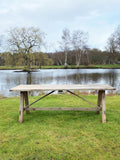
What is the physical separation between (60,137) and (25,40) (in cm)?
2776

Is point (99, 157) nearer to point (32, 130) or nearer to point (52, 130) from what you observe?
point (52, 130)

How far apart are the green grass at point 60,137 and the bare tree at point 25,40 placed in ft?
83.5

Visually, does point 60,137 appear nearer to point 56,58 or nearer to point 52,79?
point 52,79

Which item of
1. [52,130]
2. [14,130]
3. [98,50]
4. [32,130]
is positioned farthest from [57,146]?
[98,50]

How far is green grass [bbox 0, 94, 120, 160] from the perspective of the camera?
6.88 feet

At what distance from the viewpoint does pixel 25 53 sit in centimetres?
2800

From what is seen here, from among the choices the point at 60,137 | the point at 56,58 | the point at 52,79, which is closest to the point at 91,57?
the point at 56,58

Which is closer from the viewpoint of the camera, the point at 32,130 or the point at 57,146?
the point at 57,146

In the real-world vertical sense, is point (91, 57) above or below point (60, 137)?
above

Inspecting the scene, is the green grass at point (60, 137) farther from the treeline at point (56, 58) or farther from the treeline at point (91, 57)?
the treeline at point (91, 57)

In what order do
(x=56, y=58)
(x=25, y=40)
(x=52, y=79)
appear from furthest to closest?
1. (x=56, y=58)
2. (x=25, y=40)
3. (x=52, y=79)

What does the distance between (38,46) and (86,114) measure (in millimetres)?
25567

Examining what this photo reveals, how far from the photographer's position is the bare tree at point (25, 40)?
2767 centimetres

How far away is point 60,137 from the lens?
260 centimetres
